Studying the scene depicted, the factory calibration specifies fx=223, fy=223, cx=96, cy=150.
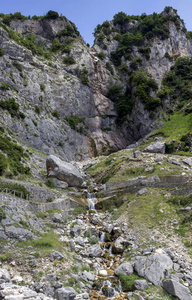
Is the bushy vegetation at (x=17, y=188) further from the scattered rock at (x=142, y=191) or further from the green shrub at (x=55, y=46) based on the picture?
the green shrub at (x=55, y=46)

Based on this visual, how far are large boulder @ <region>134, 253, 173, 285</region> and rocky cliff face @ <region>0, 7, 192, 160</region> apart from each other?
3026cm

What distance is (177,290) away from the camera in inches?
528

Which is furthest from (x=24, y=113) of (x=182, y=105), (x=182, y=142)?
(x=182, y=105)

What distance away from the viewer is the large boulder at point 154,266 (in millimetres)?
14766

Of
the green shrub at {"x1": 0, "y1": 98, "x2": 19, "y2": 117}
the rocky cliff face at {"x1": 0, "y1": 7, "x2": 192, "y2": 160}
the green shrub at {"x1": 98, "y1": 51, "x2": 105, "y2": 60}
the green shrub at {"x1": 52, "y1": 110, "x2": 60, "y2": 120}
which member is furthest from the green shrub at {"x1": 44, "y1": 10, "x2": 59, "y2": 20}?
the green shrub at {"x1": 0, "y1": 98, "x2": 19, "y2": 117}

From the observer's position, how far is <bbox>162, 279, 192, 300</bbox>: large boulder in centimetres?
1321

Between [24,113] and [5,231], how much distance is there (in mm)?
31407

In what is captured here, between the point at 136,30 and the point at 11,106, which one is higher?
the point at 136,30

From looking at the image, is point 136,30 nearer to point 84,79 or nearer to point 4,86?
point 84,79

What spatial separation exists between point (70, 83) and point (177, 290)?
188 feet

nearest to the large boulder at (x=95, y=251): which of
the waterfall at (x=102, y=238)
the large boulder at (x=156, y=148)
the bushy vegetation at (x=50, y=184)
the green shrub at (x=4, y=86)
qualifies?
the waterfall at (x=102, y=238)

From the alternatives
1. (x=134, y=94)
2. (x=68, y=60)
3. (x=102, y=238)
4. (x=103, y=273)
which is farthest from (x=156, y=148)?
(x=68, y=60)

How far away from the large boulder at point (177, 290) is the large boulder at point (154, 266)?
0.78m

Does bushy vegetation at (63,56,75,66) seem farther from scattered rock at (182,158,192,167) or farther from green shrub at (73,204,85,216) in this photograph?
green shrub at (73,204,85,216)
